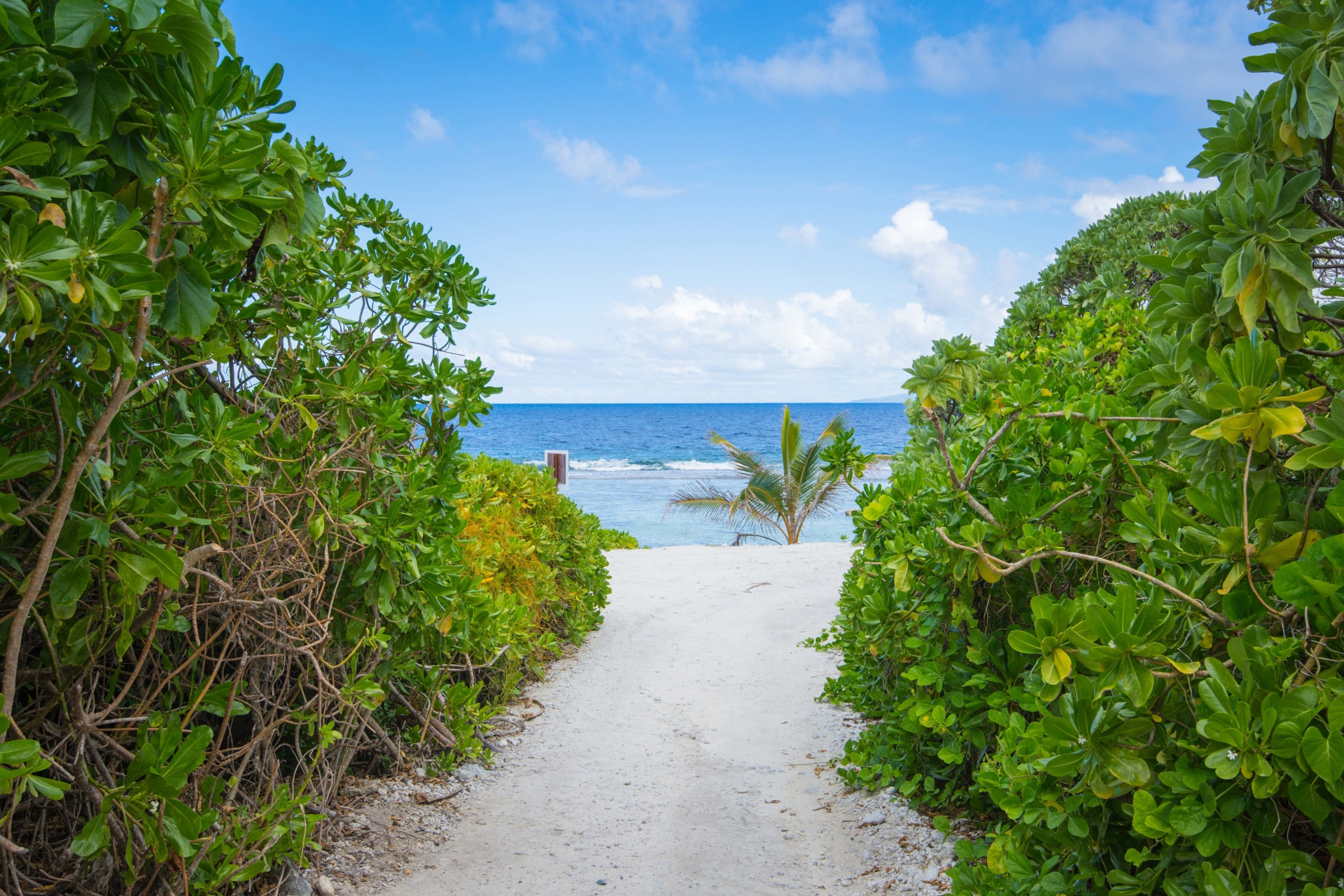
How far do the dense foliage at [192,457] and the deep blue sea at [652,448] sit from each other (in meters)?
6.20

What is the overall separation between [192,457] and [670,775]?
3058 mm

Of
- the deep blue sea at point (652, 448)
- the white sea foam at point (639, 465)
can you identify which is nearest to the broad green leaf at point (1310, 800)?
the deep blue sea at point (652, 448)

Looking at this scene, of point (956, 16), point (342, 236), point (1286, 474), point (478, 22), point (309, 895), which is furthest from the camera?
point (478, 22)

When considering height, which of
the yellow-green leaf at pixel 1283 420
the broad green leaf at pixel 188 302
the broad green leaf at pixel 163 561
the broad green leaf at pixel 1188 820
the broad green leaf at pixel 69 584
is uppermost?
the broad green leaf at pixel 188 302

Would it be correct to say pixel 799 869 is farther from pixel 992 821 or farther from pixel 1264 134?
pixel 1264 134

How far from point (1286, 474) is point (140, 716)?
9.42 feet

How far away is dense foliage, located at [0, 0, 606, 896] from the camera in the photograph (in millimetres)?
1262

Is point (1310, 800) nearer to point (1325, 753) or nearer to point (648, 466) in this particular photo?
point (1325, 753)

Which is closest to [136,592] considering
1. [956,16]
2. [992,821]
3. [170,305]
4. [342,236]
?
[170,305]

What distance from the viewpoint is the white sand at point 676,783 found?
9.50 feet

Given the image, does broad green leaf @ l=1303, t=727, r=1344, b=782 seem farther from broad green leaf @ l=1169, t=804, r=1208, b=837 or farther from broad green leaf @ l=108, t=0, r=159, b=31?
broad green leaf @ l=108, t=0, r=159, b=31

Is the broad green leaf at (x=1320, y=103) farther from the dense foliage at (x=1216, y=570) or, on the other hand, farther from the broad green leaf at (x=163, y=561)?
the broad green leaf at (x=163, y=561)

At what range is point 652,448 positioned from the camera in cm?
5356

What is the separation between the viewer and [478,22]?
13695 mm
